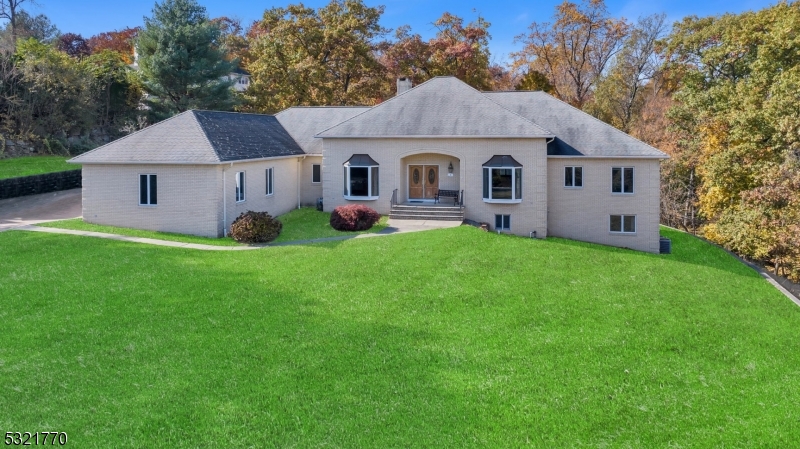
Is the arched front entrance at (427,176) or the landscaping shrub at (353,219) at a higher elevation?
A: the arched front entrance at (427,176)

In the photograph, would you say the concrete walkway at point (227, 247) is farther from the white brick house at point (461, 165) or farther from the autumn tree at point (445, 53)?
the autumn tree at point (445, 53)

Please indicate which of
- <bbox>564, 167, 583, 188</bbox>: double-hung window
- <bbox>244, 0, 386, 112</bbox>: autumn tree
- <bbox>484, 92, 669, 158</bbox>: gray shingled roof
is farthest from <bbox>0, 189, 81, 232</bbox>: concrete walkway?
<bbox>564, 167, 583, 188</bbox>: double-hung window

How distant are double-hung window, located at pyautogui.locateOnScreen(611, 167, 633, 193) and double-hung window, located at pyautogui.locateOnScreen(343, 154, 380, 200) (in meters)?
10.9

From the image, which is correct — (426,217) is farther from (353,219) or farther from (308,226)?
(308,226)

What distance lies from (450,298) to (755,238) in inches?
755

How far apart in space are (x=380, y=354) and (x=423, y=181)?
60.0 ft

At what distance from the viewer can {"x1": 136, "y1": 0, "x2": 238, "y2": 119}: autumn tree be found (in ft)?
138

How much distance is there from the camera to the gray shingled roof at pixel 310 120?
103 ft

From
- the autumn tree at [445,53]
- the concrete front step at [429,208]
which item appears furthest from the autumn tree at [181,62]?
the concrete front step at [429,208]

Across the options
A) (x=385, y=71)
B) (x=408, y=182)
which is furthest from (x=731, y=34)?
(x=385, y=71)

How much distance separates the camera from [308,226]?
24.8 m

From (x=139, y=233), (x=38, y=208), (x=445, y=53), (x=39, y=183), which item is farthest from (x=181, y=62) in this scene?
(x=139, y=233)

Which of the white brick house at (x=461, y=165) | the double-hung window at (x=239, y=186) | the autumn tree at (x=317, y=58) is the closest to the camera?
the double-hung window at (x=239, y=186)

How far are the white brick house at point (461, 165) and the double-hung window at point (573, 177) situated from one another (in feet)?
0.16
